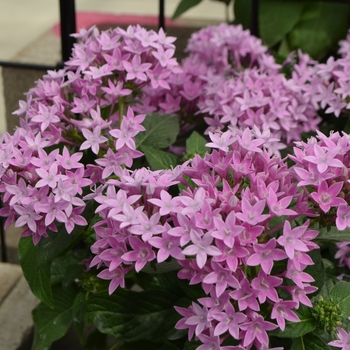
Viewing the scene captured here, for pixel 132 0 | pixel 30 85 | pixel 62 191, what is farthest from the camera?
pixel 132 0

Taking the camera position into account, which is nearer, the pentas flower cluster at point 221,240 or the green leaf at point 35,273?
the pentas flower cluster at point 221,240

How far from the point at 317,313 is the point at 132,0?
485cm

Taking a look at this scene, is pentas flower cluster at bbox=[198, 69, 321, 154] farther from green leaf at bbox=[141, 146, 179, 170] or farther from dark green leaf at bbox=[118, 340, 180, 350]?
dark green leaf at bbox=[118, 340, 180, 350]

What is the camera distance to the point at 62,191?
91 centimetres

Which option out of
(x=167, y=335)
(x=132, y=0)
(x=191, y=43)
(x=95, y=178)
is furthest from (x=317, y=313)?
(x=132, y=0)

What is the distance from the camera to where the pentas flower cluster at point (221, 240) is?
78cm

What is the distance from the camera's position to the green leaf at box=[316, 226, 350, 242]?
950 mm

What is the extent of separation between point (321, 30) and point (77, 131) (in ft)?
3.34

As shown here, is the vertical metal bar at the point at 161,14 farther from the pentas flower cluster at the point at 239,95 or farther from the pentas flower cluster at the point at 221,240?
the pentas flower cluster at the point at 221,240

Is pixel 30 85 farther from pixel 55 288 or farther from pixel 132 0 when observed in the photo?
pixel 132 0

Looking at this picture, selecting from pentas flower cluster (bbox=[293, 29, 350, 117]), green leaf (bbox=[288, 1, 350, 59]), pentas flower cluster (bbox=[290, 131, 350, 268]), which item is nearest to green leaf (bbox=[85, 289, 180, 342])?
pentas flower cluster (bbox=[290, 131, 350, 268])

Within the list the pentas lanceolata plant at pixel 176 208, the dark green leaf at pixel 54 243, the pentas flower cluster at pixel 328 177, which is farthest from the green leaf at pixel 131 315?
the pentas flower cluster at pixel 328 177

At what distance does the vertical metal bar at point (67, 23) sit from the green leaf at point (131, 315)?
739 millimetres

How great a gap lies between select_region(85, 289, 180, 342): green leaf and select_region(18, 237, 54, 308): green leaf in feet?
0.27
